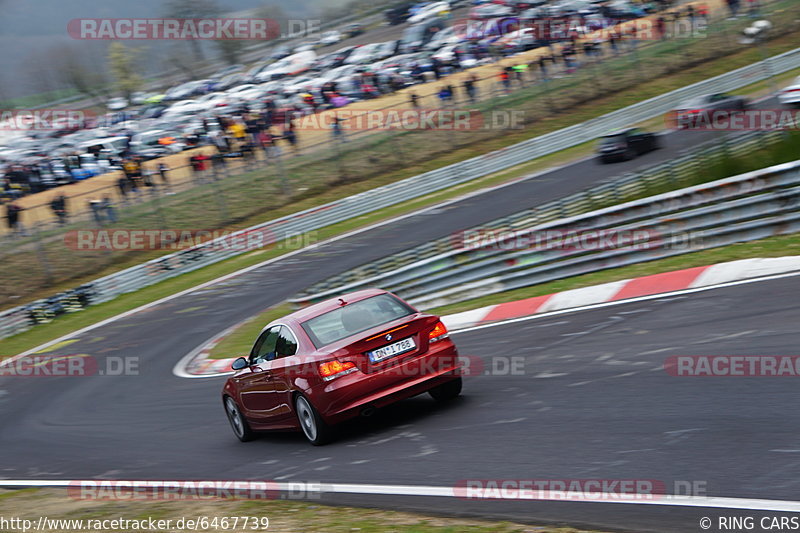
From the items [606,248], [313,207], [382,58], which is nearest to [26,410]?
[606,248]

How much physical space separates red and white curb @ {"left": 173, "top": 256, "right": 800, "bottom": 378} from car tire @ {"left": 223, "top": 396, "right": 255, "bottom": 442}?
14.5 feet

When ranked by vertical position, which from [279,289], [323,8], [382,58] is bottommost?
[279,289]

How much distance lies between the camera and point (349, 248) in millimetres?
27328

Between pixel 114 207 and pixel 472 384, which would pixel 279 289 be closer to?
pixel 114 207

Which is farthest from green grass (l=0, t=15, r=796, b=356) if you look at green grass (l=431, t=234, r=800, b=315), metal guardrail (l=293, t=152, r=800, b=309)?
green grass (l=431, t=234, r=800, b=315)

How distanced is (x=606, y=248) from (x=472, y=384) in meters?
5.75

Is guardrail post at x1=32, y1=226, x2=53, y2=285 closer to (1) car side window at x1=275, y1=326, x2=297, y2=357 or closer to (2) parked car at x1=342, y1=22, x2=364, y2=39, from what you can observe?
(1) car side window at x1=275, y1=326, x2=297, y2=357

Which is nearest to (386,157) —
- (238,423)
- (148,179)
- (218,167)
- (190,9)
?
(218,167)

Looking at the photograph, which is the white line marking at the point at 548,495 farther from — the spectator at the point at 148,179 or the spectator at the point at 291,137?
the spectator at the point at 291,137

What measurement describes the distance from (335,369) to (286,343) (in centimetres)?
96

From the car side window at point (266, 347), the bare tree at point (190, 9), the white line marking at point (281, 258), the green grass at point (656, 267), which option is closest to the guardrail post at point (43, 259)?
the white line marking at point (281, 258)

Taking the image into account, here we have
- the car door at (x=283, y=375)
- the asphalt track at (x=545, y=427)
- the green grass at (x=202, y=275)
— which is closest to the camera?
the asphalt track at (x=545, y=427)
